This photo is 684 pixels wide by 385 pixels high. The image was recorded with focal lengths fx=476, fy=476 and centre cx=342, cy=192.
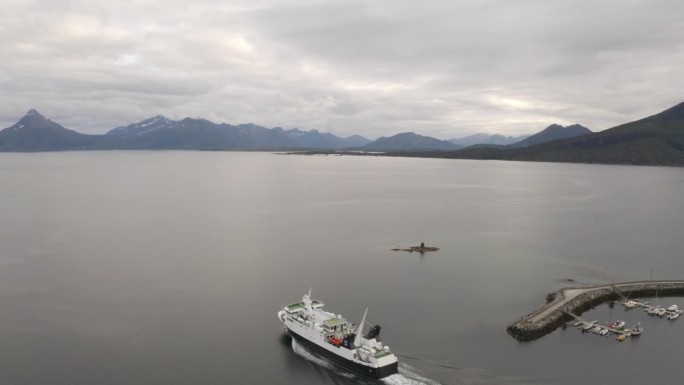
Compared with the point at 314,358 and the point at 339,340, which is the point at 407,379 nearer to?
the point at 339,340

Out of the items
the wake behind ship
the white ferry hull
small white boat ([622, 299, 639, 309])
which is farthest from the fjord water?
small white boat ([622, 299, 639, 309])

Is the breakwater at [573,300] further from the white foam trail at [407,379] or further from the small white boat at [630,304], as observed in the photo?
the white foam trail at [407,379]

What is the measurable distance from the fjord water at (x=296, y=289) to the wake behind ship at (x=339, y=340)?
1644mm

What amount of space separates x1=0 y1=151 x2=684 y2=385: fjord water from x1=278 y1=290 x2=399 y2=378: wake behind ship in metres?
1.64

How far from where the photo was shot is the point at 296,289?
7981 centimetres

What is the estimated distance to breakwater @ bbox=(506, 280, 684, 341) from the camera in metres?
63.0

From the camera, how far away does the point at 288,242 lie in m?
115

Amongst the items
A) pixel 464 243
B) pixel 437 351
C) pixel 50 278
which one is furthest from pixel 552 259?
pixel 50 278

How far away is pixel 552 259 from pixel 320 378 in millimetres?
69628

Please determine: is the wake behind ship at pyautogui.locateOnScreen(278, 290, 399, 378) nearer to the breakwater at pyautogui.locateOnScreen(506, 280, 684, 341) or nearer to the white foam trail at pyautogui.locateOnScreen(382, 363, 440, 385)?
the white foam trail at pyautogui.locateOnScreen(382, 363, 440, 385)

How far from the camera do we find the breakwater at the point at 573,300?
207ft

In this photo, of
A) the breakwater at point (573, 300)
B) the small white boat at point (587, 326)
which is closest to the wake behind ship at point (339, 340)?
the breakwater at point (573, 300)

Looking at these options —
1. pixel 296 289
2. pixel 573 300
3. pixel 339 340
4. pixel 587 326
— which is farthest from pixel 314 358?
pixel 573 300

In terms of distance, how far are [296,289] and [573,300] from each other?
43710mm
